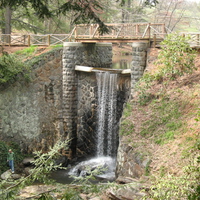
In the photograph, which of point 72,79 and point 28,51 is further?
point 28,51

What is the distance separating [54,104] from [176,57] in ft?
23.2

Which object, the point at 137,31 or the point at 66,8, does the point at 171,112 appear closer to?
the point at 66,8

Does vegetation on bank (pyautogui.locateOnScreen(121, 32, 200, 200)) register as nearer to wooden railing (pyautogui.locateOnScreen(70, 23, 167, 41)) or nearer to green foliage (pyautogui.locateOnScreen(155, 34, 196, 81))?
green foliage (pyautogui.locateOnScreen(155, 34, 196, 81))

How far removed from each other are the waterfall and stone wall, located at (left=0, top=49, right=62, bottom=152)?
2.11 m

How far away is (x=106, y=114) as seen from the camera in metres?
15.8

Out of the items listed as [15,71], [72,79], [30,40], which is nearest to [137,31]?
[72,79]

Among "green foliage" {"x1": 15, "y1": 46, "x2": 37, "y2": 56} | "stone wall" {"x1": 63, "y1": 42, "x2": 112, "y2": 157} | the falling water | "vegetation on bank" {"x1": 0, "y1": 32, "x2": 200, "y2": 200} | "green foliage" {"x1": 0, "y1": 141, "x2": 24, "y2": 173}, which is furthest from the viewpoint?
"green foliage" {"x1": 15, "y1": 46, "x2": 37, "y2": 56}

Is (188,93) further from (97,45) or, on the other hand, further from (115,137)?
(97,45)

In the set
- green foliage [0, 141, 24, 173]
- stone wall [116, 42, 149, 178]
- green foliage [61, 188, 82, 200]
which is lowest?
green foliage [0, 141, 24, 173]

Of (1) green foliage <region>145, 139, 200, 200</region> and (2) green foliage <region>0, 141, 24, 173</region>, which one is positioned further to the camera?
(2) green foliage <region>0, 141, 24, 173</region>

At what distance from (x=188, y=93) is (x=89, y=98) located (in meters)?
6.38

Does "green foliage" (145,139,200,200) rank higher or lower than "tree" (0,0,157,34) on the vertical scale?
lower

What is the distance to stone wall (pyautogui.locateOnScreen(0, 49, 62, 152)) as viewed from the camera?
16047mm

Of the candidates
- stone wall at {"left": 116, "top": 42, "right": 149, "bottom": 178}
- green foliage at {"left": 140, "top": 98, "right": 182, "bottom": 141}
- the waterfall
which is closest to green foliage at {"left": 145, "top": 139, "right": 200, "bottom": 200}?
stone wall at {"left": 116, "top": 42, "right": 149, "bottom": 178}
